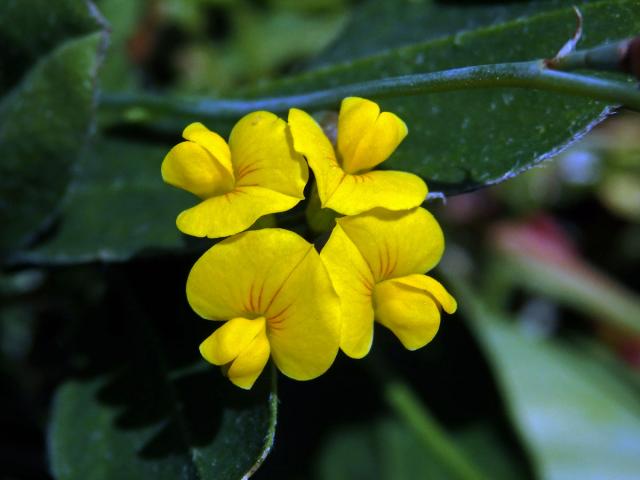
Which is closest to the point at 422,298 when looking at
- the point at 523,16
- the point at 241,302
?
the point at 241,302

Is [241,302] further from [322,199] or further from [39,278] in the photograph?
[39,278]

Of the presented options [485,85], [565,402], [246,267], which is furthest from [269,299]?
[565,402]

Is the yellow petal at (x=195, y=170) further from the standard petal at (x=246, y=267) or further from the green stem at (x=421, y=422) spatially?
the green stem at (x=421, y=422)

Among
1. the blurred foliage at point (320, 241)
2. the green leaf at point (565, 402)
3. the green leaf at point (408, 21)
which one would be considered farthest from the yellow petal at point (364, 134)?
the green leaf at point (565, 402)

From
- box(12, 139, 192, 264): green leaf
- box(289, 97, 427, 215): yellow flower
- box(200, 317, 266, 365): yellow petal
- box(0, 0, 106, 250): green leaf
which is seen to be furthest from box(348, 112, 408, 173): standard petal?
box(0, 0, 106, 250): green leaf

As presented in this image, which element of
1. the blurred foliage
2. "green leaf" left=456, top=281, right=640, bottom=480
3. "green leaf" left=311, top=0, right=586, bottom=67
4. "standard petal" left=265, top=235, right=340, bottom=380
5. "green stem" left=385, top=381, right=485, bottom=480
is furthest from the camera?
"green leaf" left=456, top=281, right=640, bottom=480

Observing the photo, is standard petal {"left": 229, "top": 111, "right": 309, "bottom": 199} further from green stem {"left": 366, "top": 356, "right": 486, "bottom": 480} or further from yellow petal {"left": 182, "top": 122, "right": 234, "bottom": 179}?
green stem {"left": 366, "top": 356, "right": 486, "bottom": 480}

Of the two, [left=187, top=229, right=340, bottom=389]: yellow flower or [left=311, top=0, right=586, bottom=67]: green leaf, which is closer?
[left=187, top=229, right=340, bottom=389]: yellow flower
